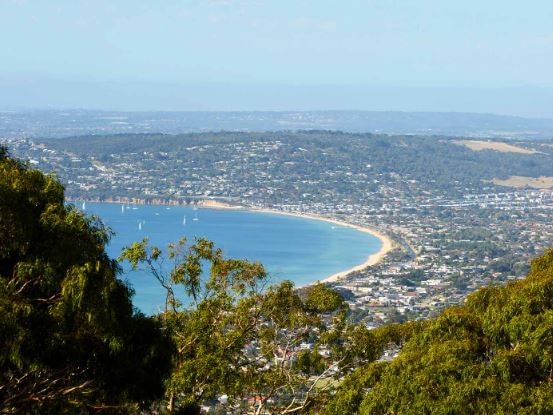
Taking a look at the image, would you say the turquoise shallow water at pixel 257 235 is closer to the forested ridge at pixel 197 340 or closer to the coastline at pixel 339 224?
the coastline at pixel 339 224

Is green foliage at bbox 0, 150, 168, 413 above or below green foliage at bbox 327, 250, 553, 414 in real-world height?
above

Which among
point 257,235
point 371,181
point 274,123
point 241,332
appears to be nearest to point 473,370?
point 241,332

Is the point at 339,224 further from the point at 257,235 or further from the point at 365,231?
the point at 257,235

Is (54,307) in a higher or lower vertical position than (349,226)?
higher

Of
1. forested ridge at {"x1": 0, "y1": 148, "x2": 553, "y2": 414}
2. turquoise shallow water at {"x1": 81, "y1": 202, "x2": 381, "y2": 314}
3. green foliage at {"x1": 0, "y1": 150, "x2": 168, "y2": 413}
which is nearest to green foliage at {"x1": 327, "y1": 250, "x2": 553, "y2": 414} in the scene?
forested ridge at {"x1": 0, "y1": 148, "x2": 553, "y2": 414}

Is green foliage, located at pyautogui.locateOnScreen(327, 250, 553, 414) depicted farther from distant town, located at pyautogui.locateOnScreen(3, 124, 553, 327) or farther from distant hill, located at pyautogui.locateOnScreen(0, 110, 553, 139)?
distant hill, located at pyautogui.locateOnScreen(0, 110, 553, 139)

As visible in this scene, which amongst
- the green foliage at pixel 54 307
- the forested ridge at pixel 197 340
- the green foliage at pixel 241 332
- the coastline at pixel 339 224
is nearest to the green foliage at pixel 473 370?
the forested ridge at pixel 197 340

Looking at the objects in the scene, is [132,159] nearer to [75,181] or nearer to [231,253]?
[75,181]
